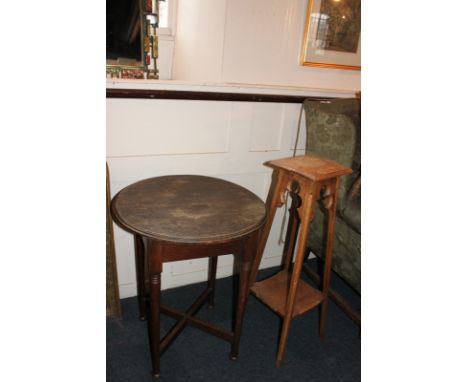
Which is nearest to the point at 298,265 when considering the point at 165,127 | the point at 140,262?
the point at 140,262

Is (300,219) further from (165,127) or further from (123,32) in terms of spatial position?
(123,32)

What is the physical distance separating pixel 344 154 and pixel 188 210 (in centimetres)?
98

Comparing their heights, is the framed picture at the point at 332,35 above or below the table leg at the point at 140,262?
above

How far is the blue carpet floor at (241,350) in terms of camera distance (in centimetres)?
169

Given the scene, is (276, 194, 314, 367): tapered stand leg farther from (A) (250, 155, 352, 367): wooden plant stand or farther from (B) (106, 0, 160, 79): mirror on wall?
(B) (106, 0, 160, 79): mirror on wall

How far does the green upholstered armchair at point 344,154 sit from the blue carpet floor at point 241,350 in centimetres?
23

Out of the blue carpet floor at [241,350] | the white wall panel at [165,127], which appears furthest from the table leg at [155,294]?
the white wall panel at [165,127]

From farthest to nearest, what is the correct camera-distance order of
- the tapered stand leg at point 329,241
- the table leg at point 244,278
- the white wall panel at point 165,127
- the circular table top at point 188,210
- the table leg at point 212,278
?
the table leg at point 212,278, the white wall panel at point 165,127, the tapered stand leg at point 329,241, the table leg at point 244,278, the circular table top at point 188,210

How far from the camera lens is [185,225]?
4.26 ft

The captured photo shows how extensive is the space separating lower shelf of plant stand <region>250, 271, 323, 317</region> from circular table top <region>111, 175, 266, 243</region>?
1.93 ft

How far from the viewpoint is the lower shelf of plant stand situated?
176cm

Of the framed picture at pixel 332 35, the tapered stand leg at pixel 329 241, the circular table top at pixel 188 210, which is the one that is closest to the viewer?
the circular table top at pixel 188 210

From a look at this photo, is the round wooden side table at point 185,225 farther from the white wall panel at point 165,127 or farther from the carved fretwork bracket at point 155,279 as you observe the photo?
the white wall panel at point 165,127
